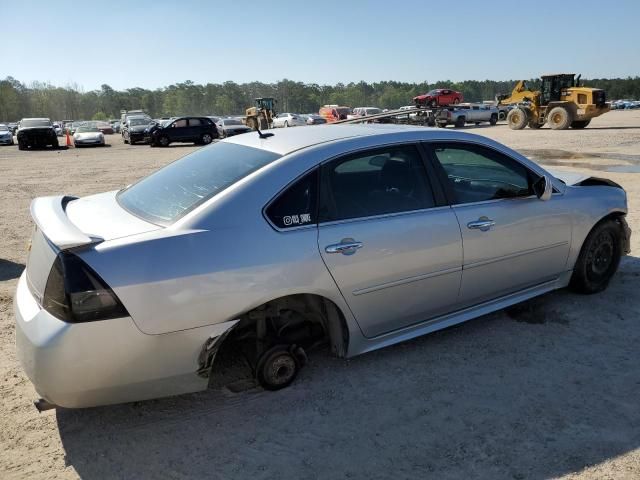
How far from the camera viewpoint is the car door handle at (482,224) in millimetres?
3494

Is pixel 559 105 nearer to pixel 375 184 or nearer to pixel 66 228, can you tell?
pixel 375 184

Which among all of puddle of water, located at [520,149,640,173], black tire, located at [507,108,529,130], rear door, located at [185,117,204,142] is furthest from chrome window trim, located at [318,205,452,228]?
black tire, located at [507,108,529,130]

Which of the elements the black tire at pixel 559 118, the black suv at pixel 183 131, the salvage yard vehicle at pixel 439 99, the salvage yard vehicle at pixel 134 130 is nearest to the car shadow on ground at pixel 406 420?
the black suv at pixel 183 131

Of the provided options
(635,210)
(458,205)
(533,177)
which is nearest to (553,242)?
(533,177)

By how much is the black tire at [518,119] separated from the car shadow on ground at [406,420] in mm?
27077

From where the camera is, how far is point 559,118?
26.8 m

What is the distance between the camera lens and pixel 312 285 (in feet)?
9.53

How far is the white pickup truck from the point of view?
33500mm

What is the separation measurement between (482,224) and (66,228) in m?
2.56

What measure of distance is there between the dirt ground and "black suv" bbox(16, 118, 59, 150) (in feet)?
87.8

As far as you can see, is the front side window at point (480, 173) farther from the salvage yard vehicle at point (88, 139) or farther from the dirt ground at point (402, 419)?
the salvage yard vehicle at point (88, 139)

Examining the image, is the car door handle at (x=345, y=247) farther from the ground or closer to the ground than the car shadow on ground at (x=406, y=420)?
farther from the ground

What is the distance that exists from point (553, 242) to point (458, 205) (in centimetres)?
99

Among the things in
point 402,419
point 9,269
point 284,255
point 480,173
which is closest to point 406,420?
point 402,419
